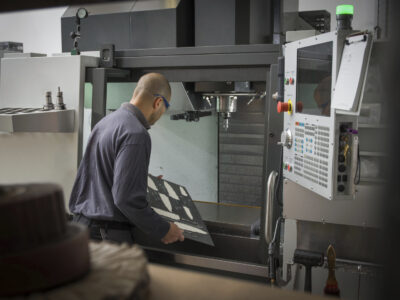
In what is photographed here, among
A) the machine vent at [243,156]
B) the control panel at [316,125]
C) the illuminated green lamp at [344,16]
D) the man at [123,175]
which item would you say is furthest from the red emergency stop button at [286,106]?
the machine vent at [243,156]

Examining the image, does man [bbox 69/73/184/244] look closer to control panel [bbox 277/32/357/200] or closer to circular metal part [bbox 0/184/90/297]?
control panel [bbox 277/32/357/200]

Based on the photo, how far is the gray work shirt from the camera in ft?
6.54

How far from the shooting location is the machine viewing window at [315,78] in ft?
5.00

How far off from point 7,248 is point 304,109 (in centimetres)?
154

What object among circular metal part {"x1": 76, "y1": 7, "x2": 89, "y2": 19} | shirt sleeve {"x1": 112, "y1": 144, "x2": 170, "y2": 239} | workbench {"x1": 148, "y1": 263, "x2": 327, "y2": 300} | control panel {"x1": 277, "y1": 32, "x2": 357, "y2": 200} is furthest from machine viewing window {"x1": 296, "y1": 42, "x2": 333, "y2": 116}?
circular metal part {"x1": 76, "y1": 7, "x2": 89, "y2": 19}

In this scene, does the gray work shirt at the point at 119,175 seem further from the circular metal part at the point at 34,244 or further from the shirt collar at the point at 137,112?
the circular metal part at the point at 34,244

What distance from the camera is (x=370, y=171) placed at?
5.27 feet

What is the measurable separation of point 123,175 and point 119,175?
0.07 ft

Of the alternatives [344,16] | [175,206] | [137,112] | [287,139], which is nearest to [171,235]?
[175,206]

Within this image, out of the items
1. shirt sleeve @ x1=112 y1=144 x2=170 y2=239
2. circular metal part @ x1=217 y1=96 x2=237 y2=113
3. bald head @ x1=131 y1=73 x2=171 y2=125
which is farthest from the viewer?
circular metal part @ x1=217 y1=96 x2=237 y2=113

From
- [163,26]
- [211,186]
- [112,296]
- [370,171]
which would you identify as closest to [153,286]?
[112,296]

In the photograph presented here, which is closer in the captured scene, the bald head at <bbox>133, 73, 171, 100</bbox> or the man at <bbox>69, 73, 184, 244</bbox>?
the man at <bbox>69, 73, 184, 244</bbox>

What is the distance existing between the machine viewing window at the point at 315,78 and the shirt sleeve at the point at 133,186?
0.75 meters

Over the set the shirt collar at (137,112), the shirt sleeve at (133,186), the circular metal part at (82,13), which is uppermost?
the circular metal part at (82,13)
